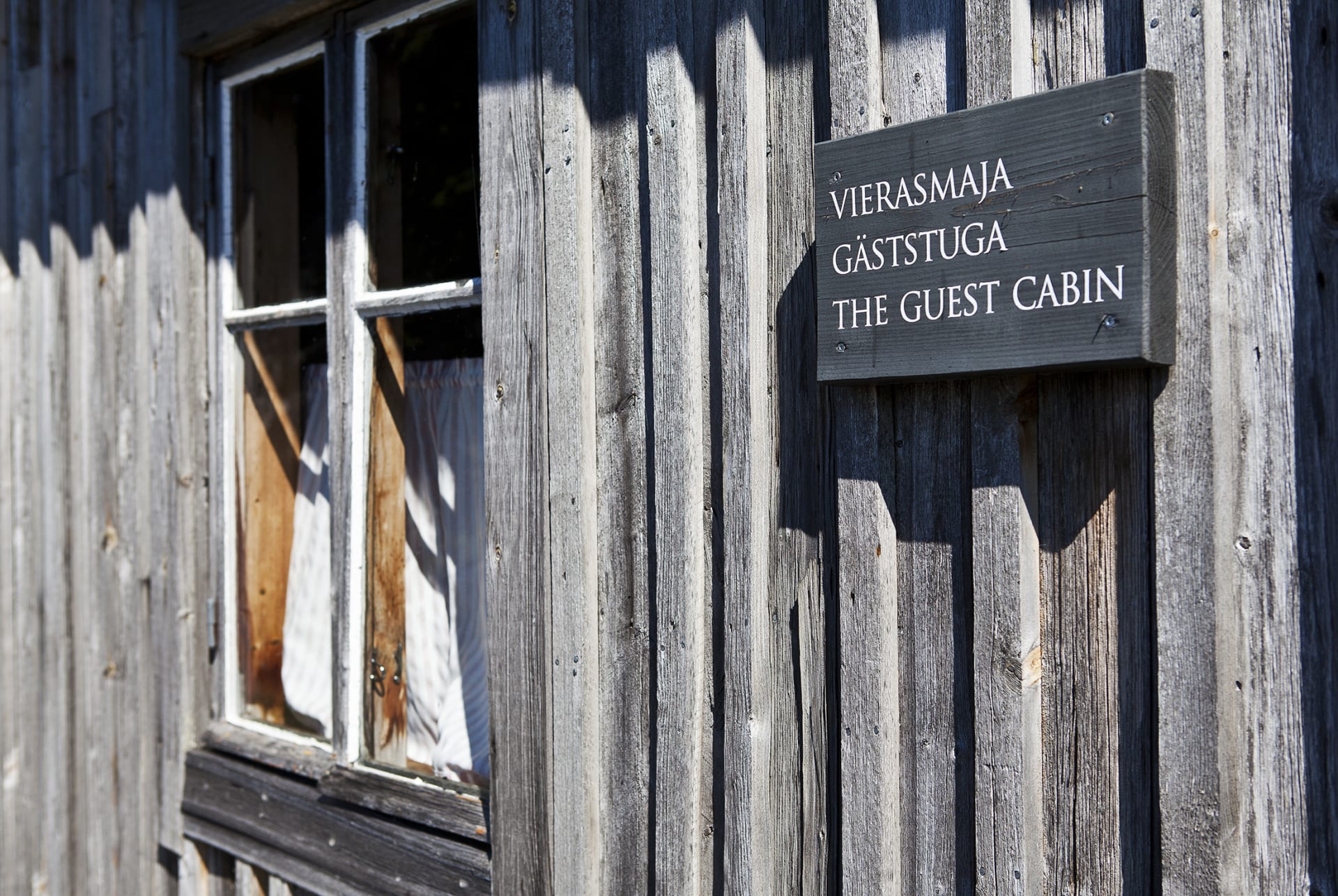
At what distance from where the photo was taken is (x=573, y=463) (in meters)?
2.02

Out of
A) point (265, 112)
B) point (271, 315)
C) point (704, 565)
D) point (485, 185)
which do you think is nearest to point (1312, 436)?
point (704, 565)

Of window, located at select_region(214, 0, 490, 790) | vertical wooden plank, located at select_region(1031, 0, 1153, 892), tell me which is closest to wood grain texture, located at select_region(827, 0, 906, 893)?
vertical wooden plank, located at select_region(1031, 0, 1153, 892)

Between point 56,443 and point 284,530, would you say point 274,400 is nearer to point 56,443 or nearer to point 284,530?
point 284,530

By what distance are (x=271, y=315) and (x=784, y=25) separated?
1.60 meters

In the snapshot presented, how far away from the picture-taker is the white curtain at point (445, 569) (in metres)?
2.40

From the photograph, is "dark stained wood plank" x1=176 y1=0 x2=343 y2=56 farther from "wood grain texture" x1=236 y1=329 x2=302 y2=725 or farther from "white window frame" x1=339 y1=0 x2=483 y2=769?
"wood grain texture" x1=236 y1=329 x2=302 y2=725

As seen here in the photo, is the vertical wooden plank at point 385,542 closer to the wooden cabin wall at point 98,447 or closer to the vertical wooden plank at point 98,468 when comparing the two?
the wooden cabin wall at point 98,447

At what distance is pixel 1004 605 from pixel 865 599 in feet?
0.73

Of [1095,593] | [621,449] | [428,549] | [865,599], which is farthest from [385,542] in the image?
[1095,593]

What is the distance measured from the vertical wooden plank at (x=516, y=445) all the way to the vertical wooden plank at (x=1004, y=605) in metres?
0.86

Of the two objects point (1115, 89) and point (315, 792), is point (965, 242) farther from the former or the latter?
point (315, 792)

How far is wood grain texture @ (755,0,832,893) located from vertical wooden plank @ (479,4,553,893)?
1.64ft

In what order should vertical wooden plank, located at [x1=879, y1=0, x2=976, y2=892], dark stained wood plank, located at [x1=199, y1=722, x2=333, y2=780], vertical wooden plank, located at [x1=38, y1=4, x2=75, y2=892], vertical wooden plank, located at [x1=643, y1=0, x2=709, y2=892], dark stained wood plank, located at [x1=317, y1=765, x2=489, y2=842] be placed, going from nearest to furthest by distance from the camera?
1. vertical wooden plank, located at [x1=879, y1=0, x2=976, y2=892]
2. vertical wooden plank, located at [x1=643, y1=0, x2=709, y2=892]
3. dark stained wood plank, located at [x1=317, y1=765, x2=489, y2=842]
4. dark stained wood plank, located at [x1=199, y1=722, x2=333, y2=780]
5. vertical wooden plank, located at [x1=38, y1=4, x2=75, y2=892]

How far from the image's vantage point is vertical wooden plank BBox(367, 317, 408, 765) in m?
2.53
